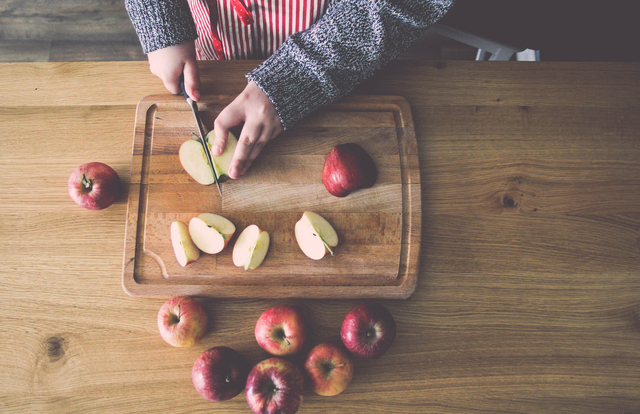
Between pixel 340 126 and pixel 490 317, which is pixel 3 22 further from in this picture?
pixel 490 317

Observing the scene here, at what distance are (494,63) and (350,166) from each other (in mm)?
623

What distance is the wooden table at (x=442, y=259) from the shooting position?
980mm

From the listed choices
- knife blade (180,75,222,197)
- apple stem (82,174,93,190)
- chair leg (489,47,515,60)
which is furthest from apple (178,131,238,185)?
chair leg (489,47,515,60)

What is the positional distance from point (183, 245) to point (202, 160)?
244 millimetres

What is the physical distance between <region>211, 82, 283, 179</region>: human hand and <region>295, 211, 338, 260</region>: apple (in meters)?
0.24

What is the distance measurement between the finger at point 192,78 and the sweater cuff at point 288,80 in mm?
169

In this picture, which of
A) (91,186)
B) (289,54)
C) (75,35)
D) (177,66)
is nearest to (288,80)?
(289,54)

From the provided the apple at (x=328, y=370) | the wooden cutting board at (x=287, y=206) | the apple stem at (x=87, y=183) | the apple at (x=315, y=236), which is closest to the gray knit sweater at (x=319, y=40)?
the wooden cutting board at (x=287, y=206)

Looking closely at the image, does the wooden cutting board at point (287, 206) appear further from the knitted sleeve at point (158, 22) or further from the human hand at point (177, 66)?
the knitted sleeve at point (158, 22)

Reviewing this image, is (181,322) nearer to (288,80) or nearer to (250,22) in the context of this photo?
(288,80)

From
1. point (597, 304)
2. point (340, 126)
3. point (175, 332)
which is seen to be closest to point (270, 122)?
point (340, 126)

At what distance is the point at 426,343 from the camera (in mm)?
1017

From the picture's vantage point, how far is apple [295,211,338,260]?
39.1 inches

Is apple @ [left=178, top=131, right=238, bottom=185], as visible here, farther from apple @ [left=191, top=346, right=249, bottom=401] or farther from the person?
apple @ [left=191, top=346, right=249, bottom=401]
